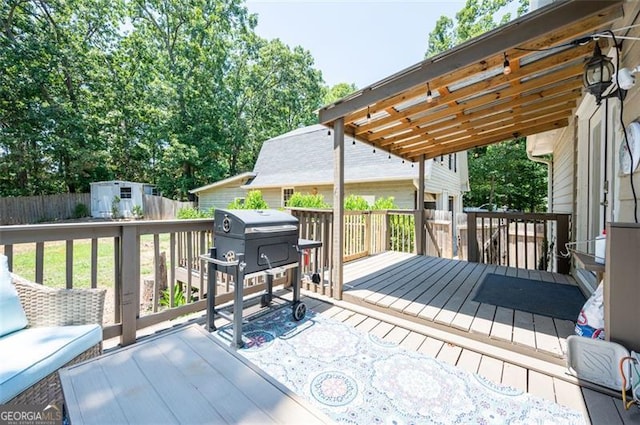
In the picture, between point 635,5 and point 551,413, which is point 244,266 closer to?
point 551,413

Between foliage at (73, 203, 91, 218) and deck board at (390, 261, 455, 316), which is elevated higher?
foliage at (73, 203, 91, 218)

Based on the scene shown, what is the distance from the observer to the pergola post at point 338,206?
11.7 ft

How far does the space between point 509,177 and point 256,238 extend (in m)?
20.6

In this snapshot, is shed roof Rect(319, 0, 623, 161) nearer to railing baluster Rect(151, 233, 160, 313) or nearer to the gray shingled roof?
railing baluster Rect(151, 233, 160, 313)

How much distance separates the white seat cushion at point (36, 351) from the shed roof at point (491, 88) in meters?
3.21

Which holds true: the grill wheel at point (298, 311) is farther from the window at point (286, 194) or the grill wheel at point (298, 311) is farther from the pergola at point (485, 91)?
the window at point (286, 194)

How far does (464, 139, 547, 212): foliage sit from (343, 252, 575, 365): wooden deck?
52.3ft

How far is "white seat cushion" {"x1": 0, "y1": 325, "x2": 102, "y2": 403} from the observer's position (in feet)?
4.44

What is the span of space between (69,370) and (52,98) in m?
21.1

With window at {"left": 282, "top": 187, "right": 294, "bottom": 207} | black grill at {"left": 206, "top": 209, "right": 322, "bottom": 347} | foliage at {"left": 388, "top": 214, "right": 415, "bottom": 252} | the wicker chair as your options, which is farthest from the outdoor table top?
window at {"left": 282, "top": 187, "right": 294, "bottom": 207}

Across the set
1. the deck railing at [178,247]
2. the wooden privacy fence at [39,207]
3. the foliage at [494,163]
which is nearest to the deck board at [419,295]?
the deck railing at [178,247]

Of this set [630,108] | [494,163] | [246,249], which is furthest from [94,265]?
[494,163]

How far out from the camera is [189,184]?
19.7 meters

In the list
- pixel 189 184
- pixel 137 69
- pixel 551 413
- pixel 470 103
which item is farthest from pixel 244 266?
pixel 137 69
